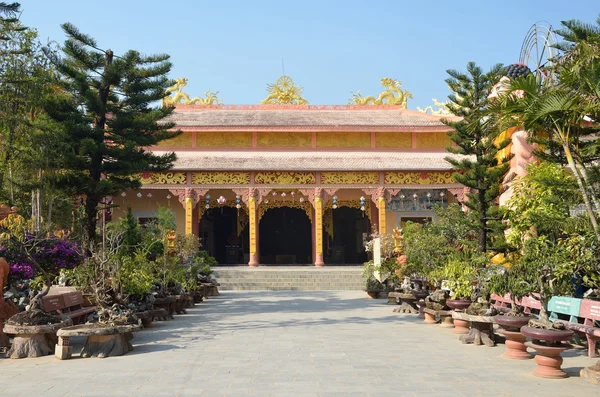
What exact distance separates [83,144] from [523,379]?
9545 millimetres

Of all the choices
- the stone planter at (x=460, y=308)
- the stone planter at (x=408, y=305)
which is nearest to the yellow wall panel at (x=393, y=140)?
the stone planter at (x=408, y=305)

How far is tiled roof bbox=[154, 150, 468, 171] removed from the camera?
21172mm

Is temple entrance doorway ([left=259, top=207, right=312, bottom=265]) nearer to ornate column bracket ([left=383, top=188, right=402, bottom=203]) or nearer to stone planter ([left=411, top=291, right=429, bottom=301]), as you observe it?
ornate column bracket ([left=383, top=188, right=402, bottom=203])

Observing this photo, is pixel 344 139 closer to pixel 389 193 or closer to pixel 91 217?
pixel 389 193

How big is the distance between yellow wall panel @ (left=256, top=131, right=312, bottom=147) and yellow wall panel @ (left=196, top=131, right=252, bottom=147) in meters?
0.48

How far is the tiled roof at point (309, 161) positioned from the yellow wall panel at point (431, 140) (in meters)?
0.42

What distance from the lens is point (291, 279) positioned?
19031mm

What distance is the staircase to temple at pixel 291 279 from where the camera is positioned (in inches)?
734

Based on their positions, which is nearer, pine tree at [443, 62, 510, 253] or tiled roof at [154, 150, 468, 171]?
pine tree at [443, 62, 510, 253]

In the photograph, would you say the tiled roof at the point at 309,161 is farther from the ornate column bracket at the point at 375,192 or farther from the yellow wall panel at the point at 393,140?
the ornate column bracket at the point at 375,192

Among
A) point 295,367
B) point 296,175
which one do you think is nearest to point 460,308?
point 295,367

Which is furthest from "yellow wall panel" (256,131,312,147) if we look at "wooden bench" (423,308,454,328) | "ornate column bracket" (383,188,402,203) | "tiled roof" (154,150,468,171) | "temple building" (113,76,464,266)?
"wooden bench" (423,308,454,328)

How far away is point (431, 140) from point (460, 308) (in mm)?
15347

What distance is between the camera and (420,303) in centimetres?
1097
